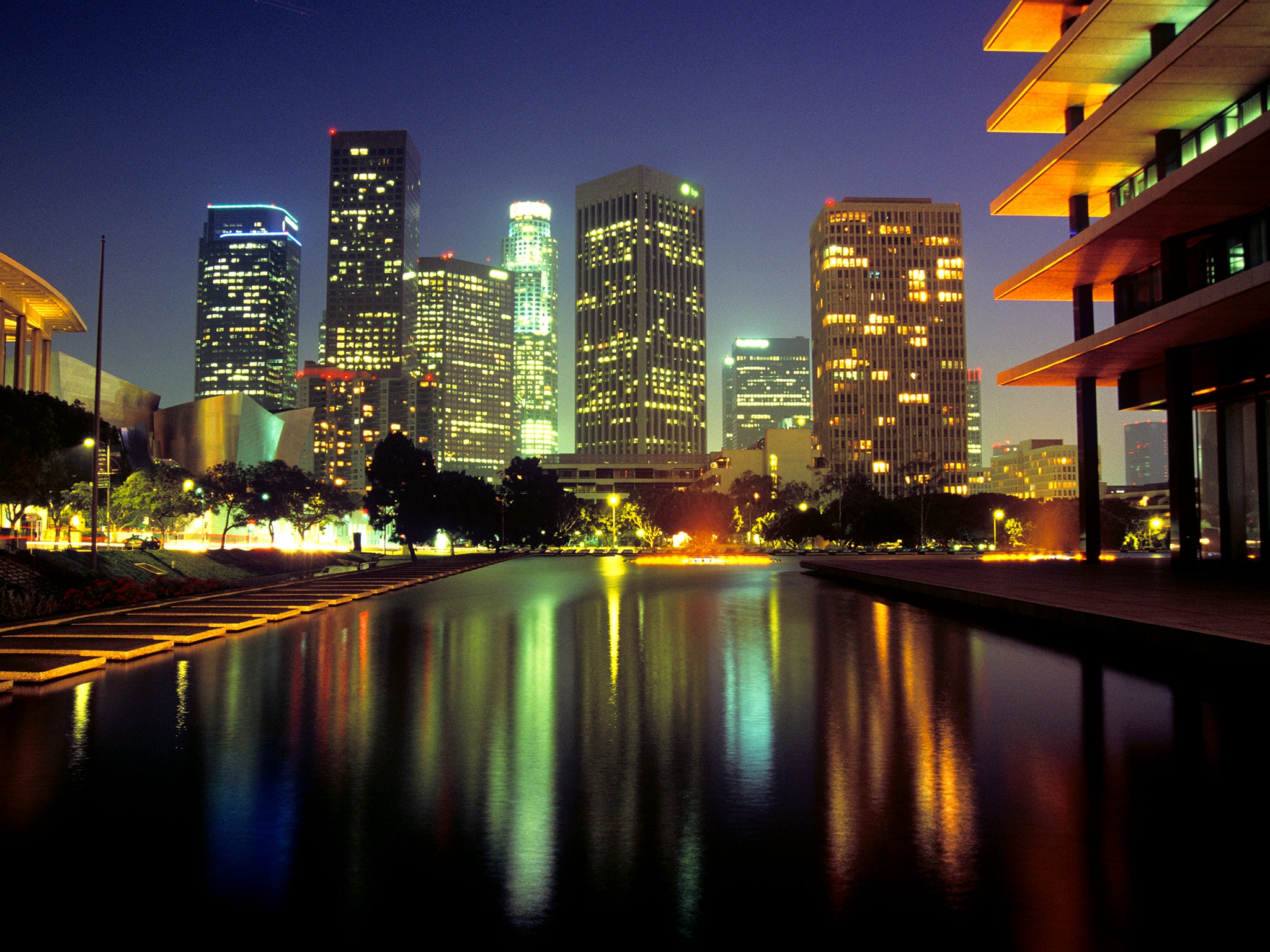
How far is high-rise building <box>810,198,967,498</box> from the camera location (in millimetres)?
176750

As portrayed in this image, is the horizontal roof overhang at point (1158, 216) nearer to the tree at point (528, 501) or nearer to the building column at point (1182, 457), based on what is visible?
the building column at point (1182, 457)

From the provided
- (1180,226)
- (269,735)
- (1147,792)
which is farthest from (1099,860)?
(1180,226)

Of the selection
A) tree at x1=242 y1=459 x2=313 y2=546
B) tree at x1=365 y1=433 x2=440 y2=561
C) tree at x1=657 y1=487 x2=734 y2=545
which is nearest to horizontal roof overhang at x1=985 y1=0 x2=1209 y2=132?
tree at x1=365 y1=433 x2=440 y2=561

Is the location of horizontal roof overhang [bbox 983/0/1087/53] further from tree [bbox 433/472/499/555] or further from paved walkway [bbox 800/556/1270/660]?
tree [bbox 433/472/499/555]

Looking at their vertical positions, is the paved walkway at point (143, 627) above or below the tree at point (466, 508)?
below

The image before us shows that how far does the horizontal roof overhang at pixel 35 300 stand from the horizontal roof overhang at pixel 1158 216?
230ft

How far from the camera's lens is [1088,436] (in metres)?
35.0

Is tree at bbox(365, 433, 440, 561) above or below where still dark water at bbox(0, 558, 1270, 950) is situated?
above

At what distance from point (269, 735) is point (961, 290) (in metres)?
190

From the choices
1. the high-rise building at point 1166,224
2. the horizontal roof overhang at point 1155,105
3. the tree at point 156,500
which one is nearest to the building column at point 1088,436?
the high-rise building at point 1166,224

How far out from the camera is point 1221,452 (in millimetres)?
30312

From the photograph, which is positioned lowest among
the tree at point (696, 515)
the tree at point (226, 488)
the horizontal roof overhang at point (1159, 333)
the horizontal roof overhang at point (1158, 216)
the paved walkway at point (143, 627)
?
the paved walkway at point (143, 627)

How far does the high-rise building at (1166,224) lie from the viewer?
2350cm

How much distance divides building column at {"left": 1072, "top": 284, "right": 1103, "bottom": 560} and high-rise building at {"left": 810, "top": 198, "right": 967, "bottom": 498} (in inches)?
5648
